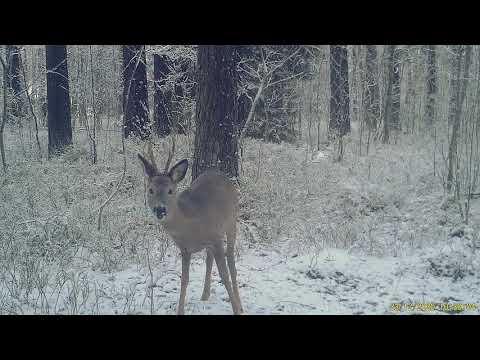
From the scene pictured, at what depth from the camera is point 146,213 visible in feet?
24.8

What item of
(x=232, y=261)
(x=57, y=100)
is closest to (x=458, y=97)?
(x=232, y=261)

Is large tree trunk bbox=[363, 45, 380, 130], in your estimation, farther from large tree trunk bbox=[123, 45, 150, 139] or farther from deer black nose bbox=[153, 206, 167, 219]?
deer black nose bbox=[153, 206, 167, 219]

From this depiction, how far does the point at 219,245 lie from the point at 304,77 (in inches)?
447

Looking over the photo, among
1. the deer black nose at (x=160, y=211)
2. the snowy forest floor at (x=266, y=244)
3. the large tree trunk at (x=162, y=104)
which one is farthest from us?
the large tree trunk at (x=162, y=104)

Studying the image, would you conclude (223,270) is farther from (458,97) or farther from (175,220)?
(458,97)

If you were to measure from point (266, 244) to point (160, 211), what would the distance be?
10.1ft

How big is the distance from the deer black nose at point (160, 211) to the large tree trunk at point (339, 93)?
9547 mm

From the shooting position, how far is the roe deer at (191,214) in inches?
162

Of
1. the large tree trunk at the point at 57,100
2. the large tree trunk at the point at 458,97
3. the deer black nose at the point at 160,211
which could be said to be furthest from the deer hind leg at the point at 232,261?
the large tree trunk at the point at 57,100

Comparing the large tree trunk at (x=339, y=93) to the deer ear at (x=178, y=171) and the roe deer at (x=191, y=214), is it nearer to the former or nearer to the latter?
the roe deer at (x=191, y=214)

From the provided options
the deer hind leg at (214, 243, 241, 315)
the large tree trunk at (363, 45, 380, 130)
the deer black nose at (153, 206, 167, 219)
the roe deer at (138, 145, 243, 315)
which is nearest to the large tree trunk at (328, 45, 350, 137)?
the large tree trunk at (363, 45, 380, 130)

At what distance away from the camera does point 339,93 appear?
14664 mm
